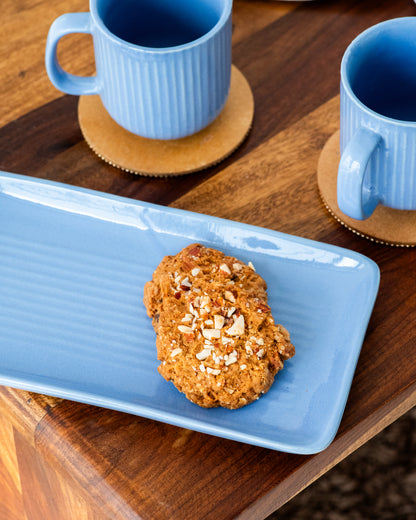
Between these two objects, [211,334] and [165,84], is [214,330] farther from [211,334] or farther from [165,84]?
[165,84]

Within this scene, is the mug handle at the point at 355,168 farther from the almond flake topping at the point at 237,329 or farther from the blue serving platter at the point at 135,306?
the almond flake topping at the point at 237,329

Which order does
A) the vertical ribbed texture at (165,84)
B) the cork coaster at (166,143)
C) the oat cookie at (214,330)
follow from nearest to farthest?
the oat cookie at (214,330), the vertical ribbed texture at (165,84), the cork coaster at (166,143)

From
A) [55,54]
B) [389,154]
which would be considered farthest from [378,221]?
[55,54]

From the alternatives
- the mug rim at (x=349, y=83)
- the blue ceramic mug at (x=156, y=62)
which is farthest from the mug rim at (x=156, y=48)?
the mug rim at (x=349, y=83)

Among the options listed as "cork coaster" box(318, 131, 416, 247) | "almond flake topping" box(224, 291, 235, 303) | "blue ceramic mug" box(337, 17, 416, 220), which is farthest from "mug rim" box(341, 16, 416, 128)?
"almond flake topping" box(224, 291, 235, 303)

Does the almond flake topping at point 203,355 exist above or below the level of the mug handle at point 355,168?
below

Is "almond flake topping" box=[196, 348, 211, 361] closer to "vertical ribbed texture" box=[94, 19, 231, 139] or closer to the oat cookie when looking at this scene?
the oat cookie

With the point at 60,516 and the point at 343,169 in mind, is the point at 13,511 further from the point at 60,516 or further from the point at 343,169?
the point at 343,169

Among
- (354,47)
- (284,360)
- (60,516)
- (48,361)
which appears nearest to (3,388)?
(48,361)
